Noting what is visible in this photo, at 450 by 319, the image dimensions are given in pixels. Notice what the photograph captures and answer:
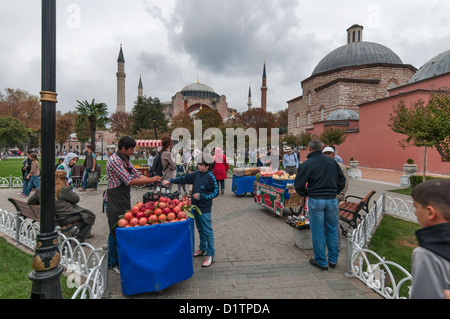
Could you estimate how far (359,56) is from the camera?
39188 millimetres

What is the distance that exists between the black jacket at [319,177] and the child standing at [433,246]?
91.5 inches

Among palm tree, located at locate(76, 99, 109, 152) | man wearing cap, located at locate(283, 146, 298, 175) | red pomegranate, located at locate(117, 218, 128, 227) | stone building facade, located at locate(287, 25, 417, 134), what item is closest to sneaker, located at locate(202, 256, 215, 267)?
red pomegranate, located at locate(117, 218, 128, 227)

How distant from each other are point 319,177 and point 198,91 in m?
84.4

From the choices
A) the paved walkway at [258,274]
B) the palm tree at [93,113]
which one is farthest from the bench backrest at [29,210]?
the palm tree at [93,113]

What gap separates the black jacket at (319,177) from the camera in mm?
3828

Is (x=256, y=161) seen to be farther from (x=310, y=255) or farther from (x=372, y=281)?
(x=372, y=281)

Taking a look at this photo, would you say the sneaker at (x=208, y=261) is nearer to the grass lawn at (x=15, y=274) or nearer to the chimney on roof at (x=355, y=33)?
the grass lawn at (x=15, y=274)

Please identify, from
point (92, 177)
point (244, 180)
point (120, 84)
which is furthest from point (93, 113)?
point (120, 84)

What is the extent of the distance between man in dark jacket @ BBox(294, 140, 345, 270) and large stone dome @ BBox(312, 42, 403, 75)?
141 feet

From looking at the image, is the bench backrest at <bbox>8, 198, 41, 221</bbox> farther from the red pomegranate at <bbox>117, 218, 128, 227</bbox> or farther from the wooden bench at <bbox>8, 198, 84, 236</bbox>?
the red pomegranate at <bbox>117, 218, 128, 227</bbox>

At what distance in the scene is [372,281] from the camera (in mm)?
3330

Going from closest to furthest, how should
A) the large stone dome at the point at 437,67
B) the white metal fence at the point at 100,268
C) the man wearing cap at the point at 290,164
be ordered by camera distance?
1. the white metal fence at the point at 100,268
2. the man wearing cap at the point at 290,164
3. the large stone dome at the point at 437,67

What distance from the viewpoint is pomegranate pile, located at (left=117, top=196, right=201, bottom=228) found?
3.12 metres
